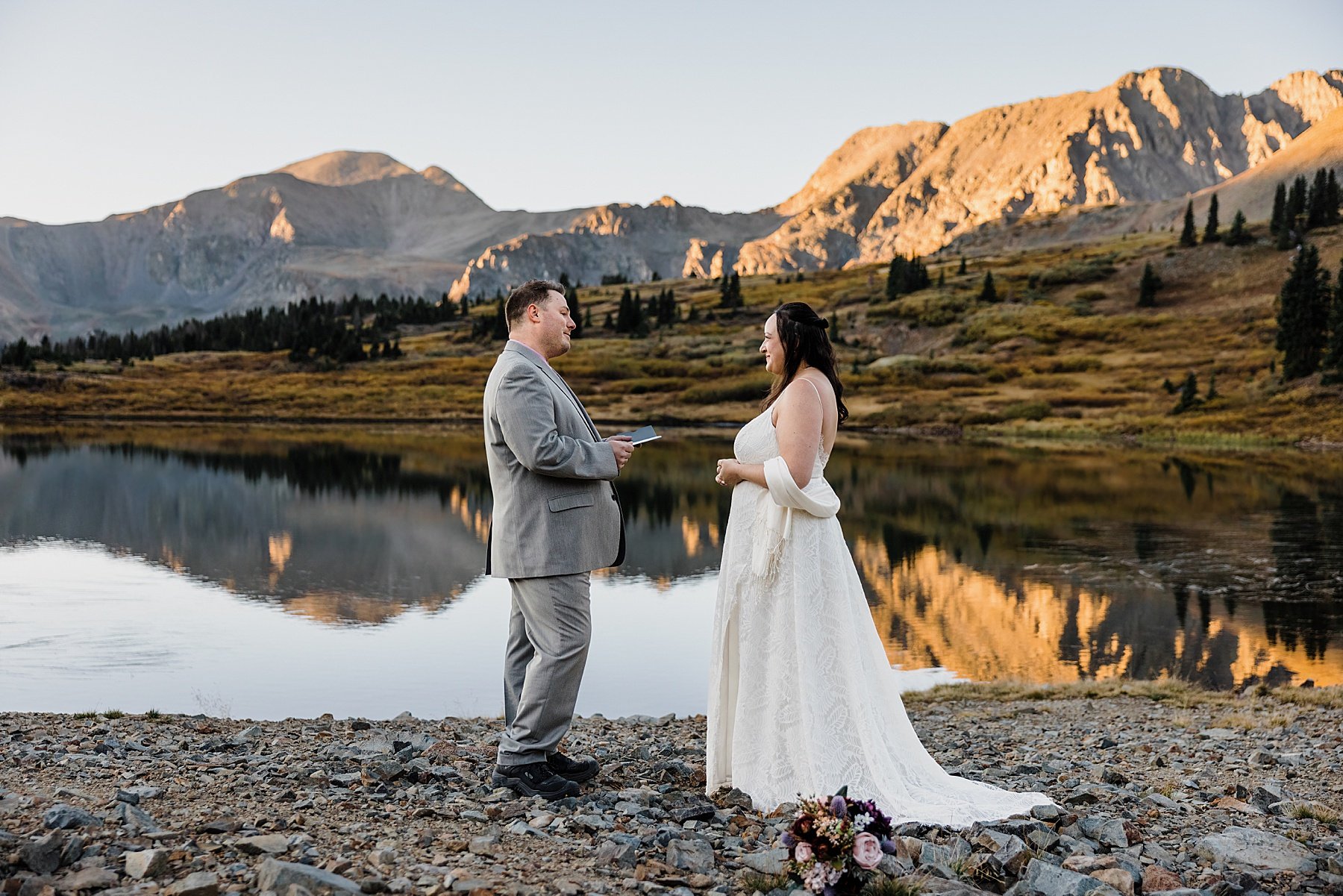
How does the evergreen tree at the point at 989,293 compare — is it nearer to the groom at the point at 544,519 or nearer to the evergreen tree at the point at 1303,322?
the evergreen tree at the point at 1303,322

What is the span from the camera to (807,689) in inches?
257

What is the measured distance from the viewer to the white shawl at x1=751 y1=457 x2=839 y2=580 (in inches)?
255

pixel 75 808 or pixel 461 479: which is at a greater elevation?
pixel 75 808

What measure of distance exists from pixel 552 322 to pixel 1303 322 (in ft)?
265

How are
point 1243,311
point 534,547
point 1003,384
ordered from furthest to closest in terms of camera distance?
1. point 1243,311
2. point 1003,384
3. point 534,547

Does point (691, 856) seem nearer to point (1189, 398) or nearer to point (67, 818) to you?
point (67, 818)

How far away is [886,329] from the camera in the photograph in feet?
397

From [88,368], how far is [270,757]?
4819 inches

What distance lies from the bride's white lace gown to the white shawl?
0.19ft

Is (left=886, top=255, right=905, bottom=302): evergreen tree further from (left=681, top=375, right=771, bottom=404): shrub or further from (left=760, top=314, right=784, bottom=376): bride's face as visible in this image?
(left=760, top=314, right=784, bottom=376): bride's face

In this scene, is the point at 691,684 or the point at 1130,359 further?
the point at 1130,359

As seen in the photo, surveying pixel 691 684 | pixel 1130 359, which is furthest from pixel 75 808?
pixel 1130 359

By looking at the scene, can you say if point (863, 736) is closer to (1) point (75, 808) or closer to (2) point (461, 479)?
(1) point (75, 808)

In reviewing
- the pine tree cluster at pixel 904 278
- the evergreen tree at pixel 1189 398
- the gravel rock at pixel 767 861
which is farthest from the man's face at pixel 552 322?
the pine tree cluster at pixel 904 278
